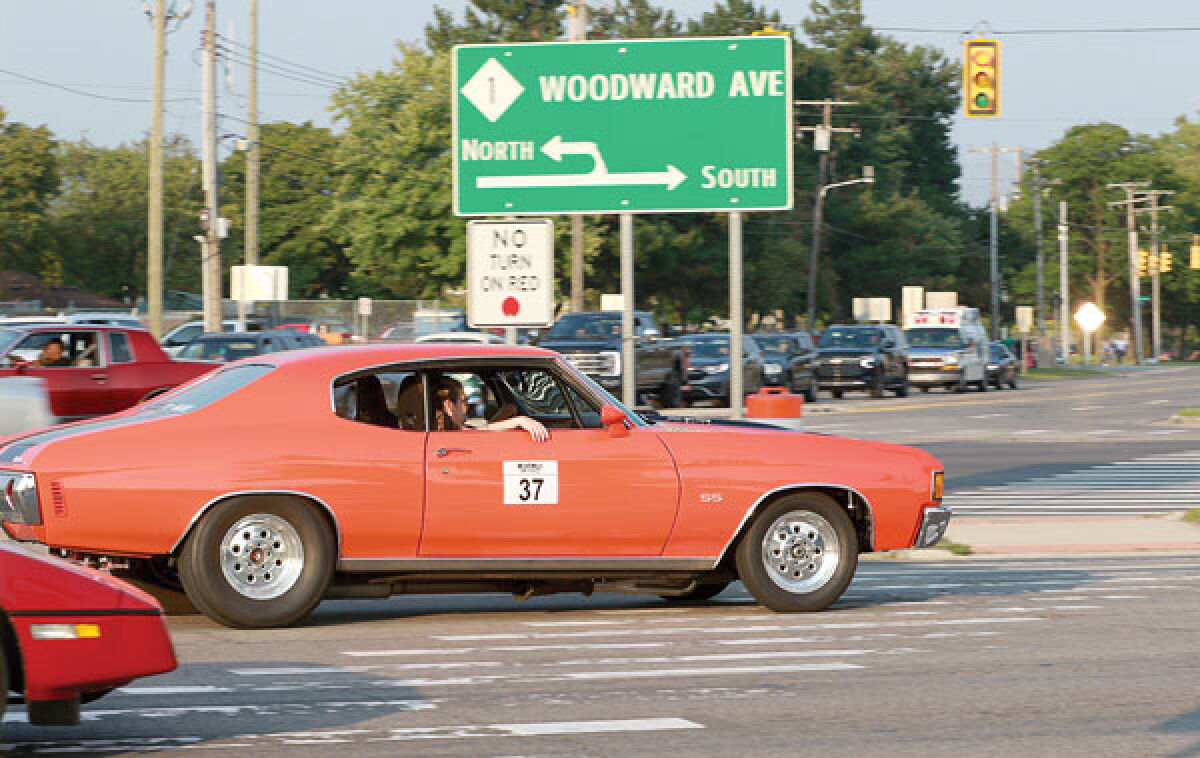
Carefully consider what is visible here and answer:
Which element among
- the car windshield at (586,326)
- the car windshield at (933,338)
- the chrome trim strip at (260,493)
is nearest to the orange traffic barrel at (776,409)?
the chrome trim strip at (260,493)

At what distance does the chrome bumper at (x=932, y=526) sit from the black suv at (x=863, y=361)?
137 ft

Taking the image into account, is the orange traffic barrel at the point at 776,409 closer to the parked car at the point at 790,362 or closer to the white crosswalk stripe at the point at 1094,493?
the white crosswalk stripe at the point at 1094,493

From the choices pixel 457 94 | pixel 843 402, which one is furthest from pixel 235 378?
pixel 843 402

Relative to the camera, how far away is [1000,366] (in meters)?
63.2

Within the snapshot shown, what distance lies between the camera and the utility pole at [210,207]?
43.8m

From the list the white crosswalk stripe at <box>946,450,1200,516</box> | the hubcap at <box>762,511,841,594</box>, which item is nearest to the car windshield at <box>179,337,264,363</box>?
the white crosswalk stripe at <box>946,450,1200,516</box>

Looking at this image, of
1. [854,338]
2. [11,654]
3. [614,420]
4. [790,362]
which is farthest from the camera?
[854,338]

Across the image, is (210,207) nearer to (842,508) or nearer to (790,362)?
(790,362)

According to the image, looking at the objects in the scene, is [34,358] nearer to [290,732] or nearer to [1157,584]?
[1157,584]

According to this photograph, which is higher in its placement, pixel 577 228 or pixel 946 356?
pixel 577 228

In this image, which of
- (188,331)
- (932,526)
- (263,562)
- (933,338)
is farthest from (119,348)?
(933,338)

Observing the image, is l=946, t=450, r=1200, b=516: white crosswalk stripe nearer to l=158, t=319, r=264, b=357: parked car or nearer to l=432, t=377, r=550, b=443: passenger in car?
l=432, t=377, r=550, b=443: passenger in car

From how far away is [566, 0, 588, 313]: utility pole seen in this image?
41062mm

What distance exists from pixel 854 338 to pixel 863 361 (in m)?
1.28
